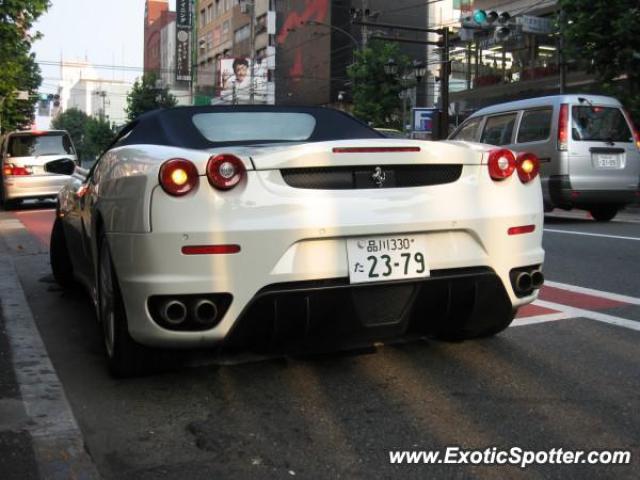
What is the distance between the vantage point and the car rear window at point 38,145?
645 inches

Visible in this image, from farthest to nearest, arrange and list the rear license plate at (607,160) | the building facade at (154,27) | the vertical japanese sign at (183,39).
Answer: the building facade at (154,27) → the vertical japanese sign at (183,39) → the rear license plate at (607,160)

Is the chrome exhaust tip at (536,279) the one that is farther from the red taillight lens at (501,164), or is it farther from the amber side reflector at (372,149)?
the amber side reflector at (372,149)

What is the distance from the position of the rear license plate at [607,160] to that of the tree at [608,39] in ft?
19.2

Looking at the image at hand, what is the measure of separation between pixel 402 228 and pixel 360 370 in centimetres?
85

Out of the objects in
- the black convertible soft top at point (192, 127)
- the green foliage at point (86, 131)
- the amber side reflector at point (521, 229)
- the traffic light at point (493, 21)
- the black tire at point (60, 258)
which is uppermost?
the green foliage at point (86, 131)

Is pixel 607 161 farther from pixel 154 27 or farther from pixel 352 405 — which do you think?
pixel 154 27

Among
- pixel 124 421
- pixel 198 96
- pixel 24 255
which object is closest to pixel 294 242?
pixel 124 421

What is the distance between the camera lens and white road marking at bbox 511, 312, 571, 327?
4590 mm

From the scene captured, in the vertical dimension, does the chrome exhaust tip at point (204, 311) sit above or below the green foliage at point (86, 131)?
below

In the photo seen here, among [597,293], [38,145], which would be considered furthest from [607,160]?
[38,145]

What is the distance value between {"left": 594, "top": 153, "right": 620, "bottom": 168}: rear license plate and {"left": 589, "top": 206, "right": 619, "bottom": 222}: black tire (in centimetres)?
81

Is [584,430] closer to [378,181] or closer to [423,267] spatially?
[423,267]

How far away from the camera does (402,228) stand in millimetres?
3248

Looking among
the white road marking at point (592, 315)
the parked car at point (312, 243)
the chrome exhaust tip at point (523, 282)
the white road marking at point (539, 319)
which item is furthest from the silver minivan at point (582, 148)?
the chrome exhaust tip at point (523, 282)
